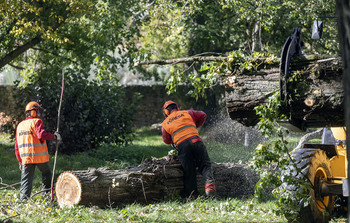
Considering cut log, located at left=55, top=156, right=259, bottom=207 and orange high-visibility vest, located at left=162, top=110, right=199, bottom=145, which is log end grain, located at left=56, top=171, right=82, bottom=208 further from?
orange high-visibility vest, located at left=162, top=110, right=199, bottom=145

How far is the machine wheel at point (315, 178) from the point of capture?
252 inches

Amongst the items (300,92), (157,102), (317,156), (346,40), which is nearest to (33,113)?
(317,156)

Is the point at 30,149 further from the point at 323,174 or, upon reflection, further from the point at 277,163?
the point at 323,174

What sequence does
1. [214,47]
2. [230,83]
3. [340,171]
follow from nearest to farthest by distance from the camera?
[230,83] → [340,171] → [214,47]

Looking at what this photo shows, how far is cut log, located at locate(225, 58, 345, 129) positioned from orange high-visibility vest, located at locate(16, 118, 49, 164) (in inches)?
185

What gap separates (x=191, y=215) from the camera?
7379 millimetres

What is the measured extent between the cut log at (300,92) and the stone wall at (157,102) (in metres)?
11.6

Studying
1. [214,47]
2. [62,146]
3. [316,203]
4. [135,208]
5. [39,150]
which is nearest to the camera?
[316,203]

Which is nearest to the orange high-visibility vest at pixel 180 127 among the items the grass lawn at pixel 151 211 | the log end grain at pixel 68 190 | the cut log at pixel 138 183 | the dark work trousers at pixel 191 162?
the dark work trousers at pixel 191 162

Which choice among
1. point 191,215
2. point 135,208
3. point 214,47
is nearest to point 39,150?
point 135,208

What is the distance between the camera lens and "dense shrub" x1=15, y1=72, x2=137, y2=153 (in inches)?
559

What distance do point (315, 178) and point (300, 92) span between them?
2318mm

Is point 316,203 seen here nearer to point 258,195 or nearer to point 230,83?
point 258,195

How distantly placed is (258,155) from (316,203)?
1.53 metres
